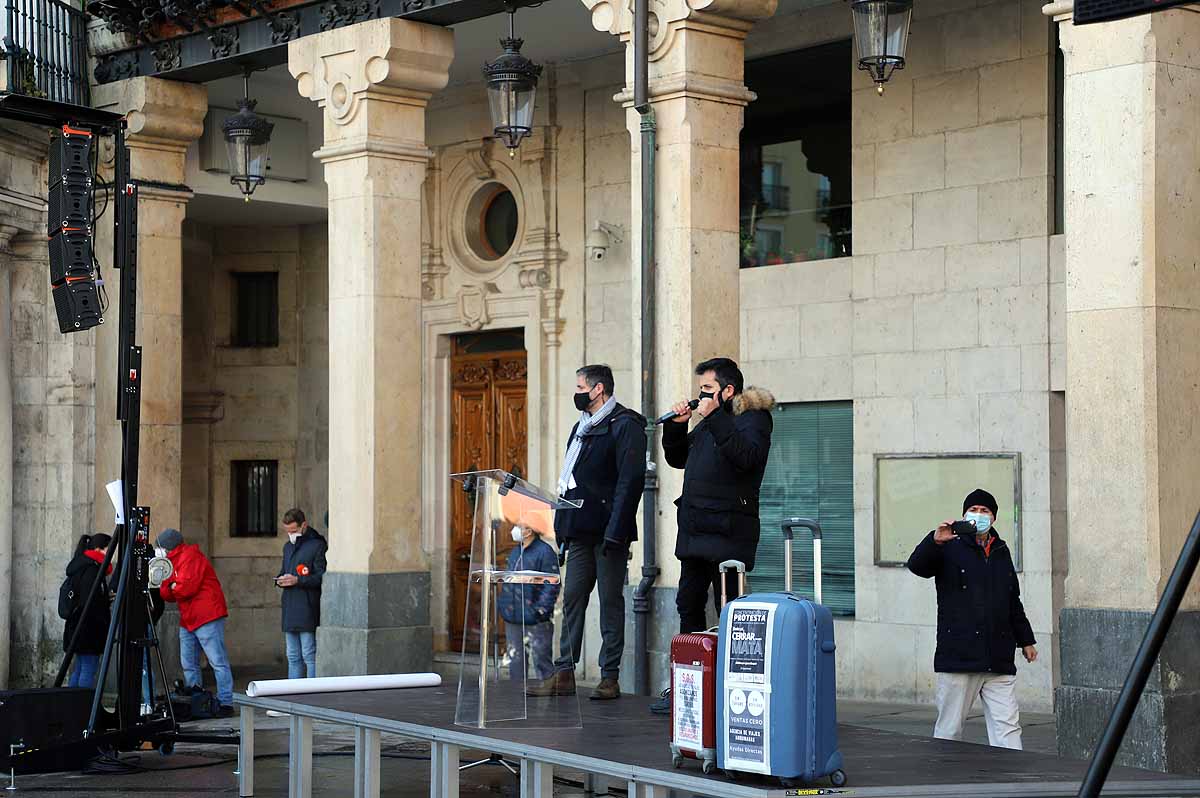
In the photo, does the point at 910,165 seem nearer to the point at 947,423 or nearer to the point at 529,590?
the point at 947,423

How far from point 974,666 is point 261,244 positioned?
45.9 ft

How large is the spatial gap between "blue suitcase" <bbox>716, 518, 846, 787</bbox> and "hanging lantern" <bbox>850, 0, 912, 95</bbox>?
233 inches

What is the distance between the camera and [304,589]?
1529 cm

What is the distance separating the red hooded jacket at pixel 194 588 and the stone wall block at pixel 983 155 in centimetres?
707

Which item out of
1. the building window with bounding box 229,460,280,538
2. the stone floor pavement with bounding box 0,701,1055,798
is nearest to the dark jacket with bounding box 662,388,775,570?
the stone floor pavement with bounding box 0,701,1055,798

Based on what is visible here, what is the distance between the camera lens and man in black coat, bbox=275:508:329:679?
50.1 ft

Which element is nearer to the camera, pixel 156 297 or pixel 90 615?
pixel 90 615

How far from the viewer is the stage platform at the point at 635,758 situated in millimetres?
6430

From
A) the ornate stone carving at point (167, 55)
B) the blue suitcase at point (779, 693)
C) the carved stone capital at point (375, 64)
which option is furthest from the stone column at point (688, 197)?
the ornate stone carving at point (167, 55)

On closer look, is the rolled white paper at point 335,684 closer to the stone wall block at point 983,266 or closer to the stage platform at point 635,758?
the stage platform at point 635,758

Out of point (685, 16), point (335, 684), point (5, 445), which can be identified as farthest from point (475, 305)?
point (335, 684)

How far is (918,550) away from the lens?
9734 mm

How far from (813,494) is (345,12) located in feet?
19.0

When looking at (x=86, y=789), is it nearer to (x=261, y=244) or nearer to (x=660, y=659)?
(x=660, y=659)
